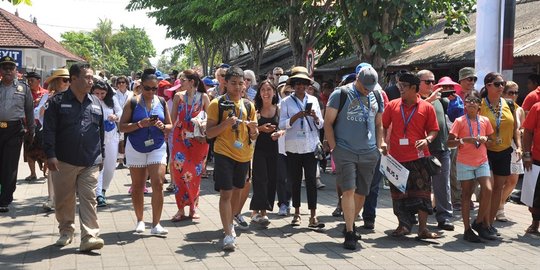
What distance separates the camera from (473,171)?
7.64 meters

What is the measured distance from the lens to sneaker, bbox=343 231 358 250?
698cm

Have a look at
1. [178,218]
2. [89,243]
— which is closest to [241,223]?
[178,218]

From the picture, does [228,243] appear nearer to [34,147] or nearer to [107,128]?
[107,128]

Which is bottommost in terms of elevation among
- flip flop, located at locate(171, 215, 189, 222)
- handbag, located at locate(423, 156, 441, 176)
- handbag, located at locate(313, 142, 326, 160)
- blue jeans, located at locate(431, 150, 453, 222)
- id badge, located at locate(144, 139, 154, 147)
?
flip flop, located at locate(171, 215, 189, 222)

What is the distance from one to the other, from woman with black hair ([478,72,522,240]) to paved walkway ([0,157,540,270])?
1.98 ft

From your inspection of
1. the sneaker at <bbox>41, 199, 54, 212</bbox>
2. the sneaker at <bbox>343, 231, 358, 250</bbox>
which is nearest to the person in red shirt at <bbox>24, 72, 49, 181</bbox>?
the sneaker at <bbox>41, 199, 54, 212</bbox>

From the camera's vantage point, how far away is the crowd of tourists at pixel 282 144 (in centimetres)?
688

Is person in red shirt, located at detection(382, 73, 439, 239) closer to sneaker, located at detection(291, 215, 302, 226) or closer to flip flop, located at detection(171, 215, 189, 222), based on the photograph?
sneaker, located at detection(291, 215, 302, 226)

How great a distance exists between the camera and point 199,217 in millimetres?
8594

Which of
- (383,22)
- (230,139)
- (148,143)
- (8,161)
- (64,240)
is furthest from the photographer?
(383,22)

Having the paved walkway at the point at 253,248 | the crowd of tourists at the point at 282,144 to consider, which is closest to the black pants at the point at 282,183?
the crowd of tourists at the point at 282,144

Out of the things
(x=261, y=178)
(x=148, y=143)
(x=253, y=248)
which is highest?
(x=148, y=143)

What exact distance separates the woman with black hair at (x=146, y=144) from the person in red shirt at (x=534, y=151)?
163 inches

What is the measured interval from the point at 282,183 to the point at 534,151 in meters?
3.08
